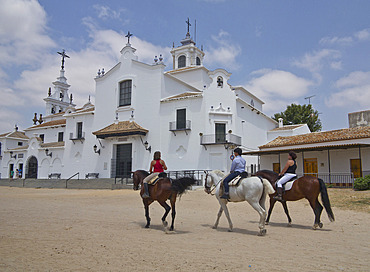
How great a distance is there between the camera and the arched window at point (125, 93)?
33656 mm

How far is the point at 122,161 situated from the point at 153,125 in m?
5.11

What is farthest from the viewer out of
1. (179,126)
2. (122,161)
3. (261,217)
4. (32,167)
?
(32,167)

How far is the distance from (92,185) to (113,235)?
21.8 meters

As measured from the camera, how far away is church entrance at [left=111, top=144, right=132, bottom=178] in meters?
31.9

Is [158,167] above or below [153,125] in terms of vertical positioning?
below

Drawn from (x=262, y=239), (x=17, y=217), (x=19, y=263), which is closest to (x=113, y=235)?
(x=19, y=263)

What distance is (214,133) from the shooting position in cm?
2877

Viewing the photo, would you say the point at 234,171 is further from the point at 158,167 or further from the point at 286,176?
the point at 158,167

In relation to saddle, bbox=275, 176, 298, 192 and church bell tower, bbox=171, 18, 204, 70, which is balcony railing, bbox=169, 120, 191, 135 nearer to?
church bell tower, bbox=171, 18, 204, 70

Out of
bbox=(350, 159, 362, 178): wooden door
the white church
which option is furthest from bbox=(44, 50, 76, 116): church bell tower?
bbox=(350, 159, 362, 178): wooden door

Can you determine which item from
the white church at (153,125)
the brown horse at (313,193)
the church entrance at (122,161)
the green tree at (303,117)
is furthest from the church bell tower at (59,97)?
the brown horse at (313,193)

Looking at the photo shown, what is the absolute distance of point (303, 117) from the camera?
46750 millimetres

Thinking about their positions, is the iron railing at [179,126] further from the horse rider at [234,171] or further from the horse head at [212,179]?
the horse rider at [234,171]

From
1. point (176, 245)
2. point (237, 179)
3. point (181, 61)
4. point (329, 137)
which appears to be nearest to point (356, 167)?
point (329, 137)
